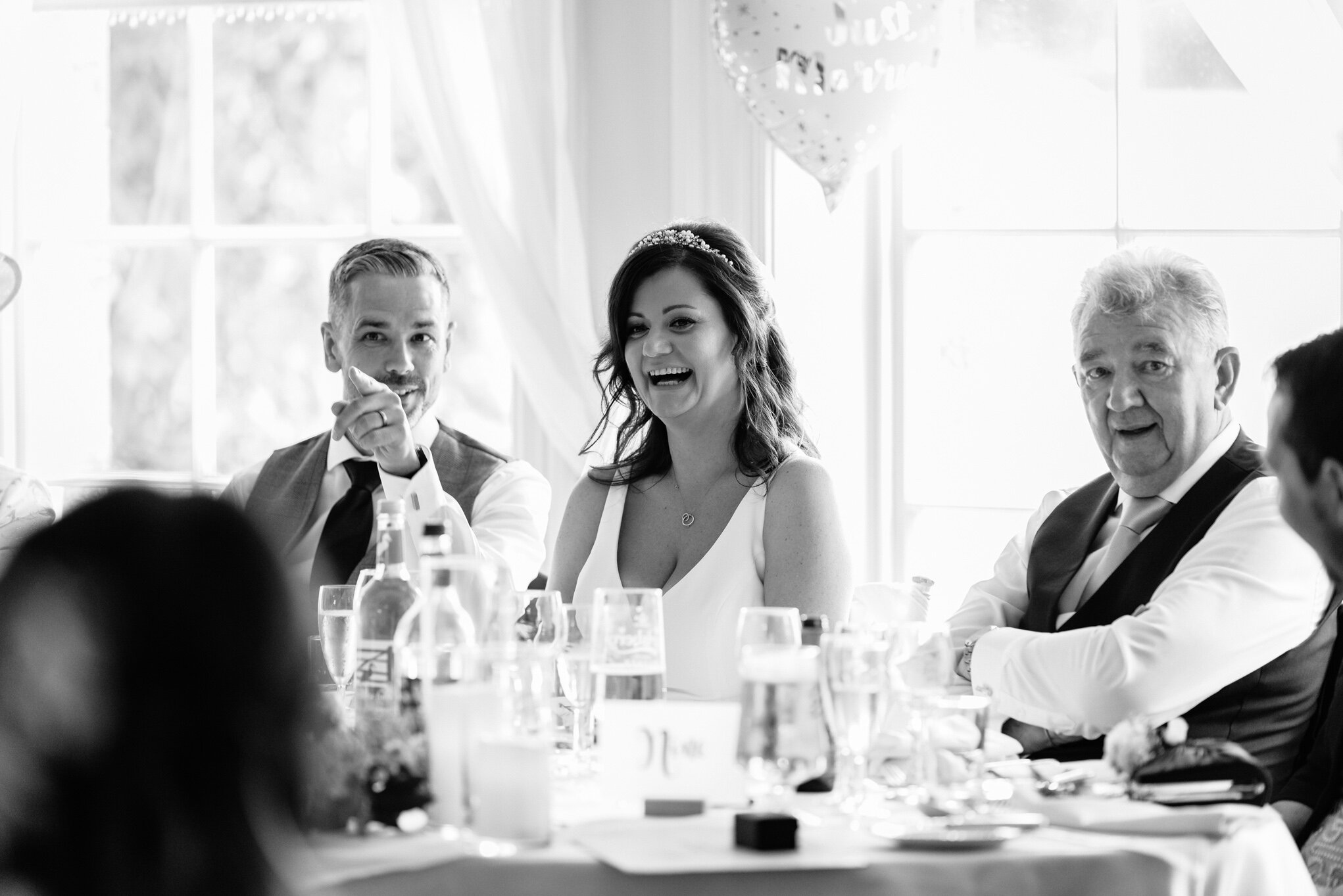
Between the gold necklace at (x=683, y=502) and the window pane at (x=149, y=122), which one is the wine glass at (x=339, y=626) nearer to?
the gold necklace at (x=683, y=502)

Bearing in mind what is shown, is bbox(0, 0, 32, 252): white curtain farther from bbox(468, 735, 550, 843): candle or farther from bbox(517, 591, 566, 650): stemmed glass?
bbox(468, 735, 550, 843): candle

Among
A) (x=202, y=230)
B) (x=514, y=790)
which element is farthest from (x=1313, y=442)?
(x=202, y=230)

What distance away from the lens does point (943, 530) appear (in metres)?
3.87

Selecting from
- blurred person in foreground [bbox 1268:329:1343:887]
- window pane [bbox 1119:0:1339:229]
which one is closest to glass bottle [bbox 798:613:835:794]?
blurred person in foreground [bbox 1268:329:1343:887]

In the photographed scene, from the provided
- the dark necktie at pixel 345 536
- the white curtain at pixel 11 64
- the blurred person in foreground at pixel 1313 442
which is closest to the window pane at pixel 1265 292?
the blurred person in foreground at pixel 1313 442

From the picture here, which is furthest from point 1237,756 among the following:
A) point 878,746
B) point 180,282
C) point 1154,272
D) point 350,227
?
point 180,282

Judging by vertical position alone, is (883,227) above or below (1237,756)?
above

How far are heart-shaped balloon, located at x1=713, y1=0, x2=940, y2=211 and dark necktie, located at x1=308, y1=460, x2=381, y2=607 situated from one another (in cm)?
110

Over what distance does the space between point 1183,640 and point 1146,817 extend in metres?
0.79

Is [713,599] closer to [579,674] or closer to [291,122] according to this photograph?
[579,674]

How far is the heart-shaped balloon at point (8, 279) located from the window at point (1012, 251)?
6.14 feet

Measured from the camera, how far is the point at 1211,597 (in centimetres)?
225

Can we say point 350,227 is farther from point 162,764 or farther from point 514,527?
point 162,764

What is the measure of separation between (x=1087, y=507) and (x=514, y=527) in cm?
115
